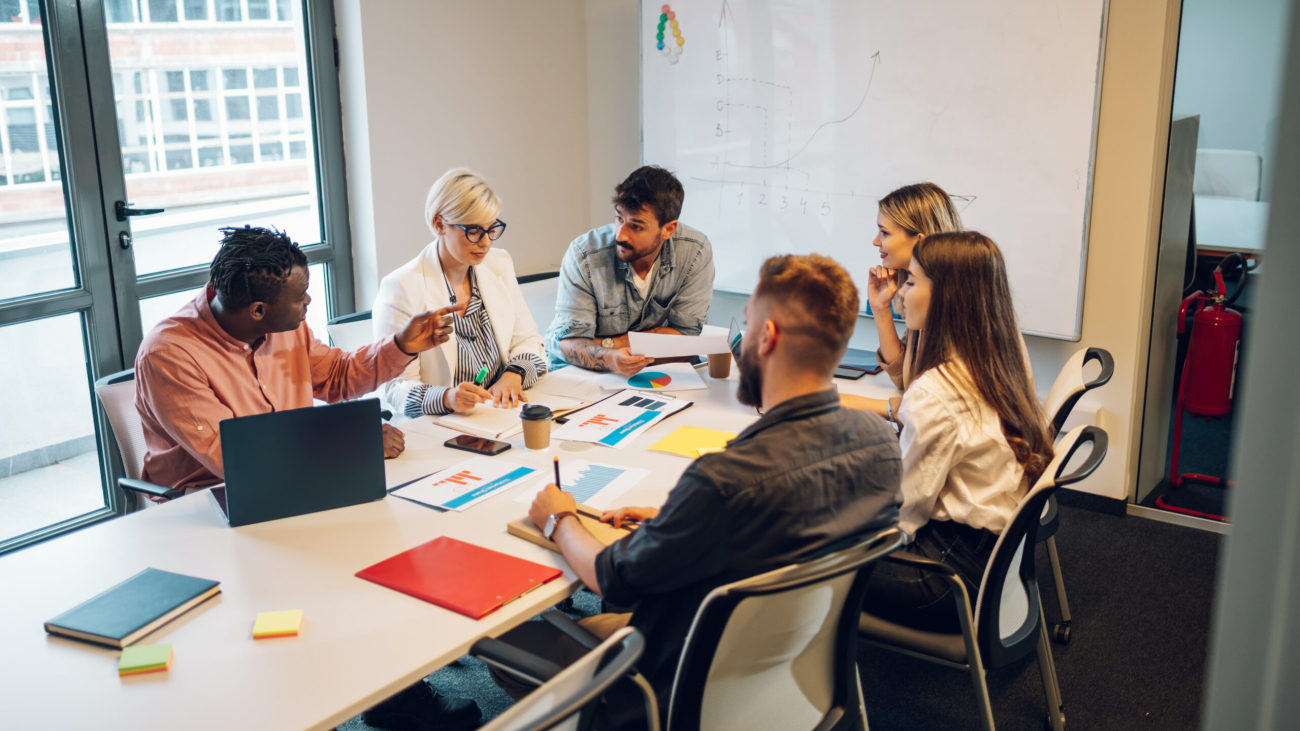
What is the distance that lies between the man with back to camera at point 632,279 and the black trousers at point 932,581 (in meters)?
1.31

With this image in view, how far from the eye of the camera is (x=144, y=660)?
4.38 feet

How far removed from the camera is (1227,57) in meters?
3.25

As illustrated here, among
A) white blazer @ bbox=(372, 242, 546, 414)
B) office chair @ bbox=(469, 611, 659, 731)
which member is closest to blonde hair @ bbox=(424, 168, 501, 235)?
white blazer @ bbox=(372, 242, 546, 414)

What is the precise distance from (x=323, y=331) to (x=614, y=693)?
2.93 meters

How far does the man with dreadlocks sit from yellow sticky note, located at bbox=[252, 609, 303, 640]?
0.57 metres

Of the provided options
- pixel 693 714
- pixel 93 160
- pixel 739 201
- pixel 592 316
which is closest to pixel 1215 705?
pixel 693 714

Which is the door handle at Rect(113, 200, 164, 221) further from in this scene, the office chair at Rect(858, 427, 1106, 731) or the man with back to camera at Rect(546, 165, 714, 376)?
the office chair at Rect(858, 427, 1106, 731)

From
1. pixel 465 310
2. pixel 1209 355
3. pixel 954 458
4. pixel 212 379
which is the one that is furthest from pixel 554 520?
pixel 1209 355

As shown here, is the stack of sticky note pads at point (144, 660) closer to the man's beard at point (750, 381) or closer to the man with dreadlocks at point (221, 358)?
the man with dreadlocks at point (221, 358)

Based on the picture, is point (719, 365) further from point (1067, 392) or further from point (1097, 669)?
point (1097, 669)

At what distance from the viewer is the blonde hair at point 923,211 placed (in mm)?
2771

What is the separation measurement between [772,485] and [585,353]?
1.75 meters

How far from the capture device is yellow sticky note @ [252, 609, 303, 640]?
143 cm

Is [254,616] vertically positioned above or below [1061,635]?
above
